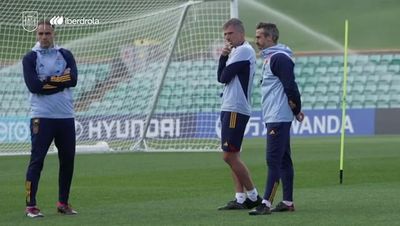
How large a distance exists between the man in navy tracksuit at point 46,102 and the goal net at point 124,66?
35.6ft

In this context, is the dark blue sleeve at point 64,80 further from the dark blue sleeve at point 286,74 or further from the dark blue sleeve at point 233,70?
the dark blue sleeve at point 286,74

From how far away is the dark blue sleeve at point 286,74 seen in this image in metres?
10.4

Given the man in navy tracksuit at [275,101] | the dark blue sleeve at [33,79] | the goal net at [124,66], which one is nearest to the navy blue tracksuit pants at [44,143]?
the dark blue sleeve at [33,79]

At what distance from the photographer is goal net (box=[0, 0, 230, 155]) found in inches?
872

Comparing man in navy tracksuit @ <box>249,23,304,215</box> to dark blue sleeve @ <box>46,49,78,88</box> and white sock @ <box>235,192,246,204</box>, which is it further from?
dark blue sleeve @ <box>46,49,78,88</box>

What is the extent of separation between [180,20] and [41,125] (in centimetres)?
1152

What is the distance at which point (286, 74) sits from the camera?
10.4m

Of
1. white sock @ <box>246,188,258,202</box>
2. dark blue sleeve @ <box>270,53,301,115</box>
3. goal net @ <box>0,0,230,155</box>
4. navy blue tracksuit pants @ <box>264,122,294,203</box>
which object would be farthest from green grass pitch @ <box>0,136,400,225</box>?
goal net @ <box>0,0,230,155</box>

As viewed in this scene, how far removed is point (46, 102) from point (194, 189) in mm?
3624

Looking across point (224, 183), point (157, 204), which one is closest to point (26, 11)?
point (224, 183)

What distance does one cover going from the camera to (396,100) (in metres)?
33.5

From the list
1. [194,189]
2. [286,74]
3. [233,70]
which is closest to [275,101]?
[286,74]

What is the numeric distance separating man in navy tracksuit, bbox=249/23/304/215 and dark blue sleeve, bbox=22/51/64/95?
208cm

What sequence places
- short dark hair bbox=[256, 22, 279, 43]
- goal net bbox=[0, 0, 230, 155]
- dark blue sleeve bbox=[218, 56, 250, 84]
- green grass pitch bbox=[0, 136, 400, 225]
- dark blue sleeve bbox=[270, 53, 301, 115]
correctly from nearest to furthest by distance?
green grass pitch bbox=[0, 136, 400, 225], dark blue sleeve bbox=[270, 53, 301, 115], short dark hair bbox=[256, 22, 279, 43], dark blue sleeve bbox=[218, 56, 250, 84], goal net bbox=[0, 0, 230, 155]
